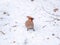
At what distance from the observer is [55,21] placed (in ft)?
12.2

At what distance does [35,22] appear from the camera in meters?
3.73

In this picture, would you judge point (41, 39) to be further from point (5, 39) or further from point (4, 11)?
point (4, 11)

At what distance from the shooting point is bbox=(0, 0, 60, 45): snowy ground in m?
3.36

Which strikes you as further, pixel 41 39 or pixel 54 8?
pixel 54 8

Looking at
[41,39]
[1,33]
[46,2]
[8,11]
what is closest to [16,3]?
[8,11]

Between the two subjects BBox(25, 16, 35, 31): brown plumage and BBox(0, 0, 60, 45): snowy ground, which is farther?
BBox(25, 16, 35, 31): brown plumage

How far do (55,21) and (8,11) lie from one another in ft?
3.17

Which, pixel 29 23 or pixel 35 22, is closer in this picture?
pixel 29 23

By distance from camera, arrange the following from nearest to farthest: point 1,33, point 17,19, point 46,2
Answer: point 1,33 → point 17,19 → point 46,2

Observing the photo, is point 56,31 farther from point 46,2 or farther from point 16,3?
point 16,3

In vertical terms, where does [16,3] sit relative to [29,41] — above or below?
above

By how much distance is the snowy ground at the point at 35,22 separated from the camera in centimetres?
336

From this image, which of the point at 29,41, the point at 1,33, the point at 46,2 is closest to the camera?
the point at 29,41

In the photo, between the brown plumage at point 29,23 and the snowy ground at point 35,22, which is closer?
the snowy ground at point 35,22
